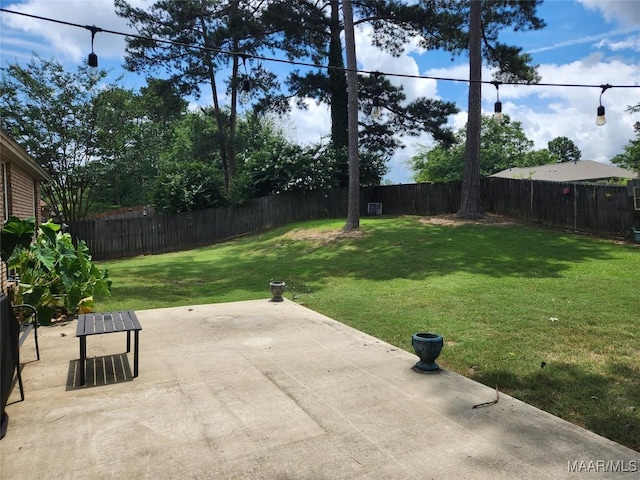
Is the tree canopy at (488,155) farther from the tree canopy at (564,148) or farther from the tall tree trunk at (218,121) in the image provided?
the tree canopy at (564,148)

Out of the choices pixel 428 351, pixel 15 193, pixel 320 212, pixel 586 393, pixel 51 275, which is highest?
pixel 15 193

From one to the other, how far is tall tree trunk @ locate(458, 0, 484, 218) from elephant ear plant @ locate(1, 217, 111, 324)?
12.3m

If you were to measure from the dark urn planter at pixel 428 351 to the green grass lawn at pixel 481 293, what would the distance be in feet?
1.13

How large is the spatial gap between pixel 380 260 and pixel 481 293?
3870 mm

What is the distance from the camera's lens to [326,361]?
13.9 ft

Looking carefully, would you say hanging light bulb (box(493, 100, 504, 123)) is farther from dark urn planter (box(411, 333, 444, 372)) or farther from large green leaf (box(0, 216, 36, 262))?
large green leaf (box(0, 216, 36, 262))


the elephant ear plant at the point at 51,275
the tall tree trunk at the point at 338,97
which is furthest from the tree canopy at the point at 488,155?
the elephant ear plant at the point at 51,275

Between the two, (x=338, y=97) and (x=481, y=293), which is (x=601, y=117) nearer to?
(x=481, y=293)

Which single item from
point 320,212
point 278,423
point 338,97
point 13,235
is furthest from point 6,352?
point 338,97

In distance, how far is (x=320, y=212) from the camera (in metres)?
20.3

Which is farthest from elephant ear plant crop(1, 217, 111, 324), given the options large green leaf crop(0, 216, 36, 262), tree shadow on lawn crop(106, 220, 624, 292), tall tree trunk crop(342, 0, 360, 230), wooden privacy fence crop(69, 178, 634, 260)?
wooden privacy fence crop(69, 178, 634, 260)

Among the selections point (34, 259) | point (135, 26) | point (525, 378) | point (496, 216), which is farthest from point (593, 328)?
point (135, 26)

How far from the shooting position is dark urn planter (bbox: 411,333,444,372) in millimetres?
3846

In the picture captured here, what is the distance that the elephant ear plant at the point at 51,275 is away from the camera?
5.63 m
